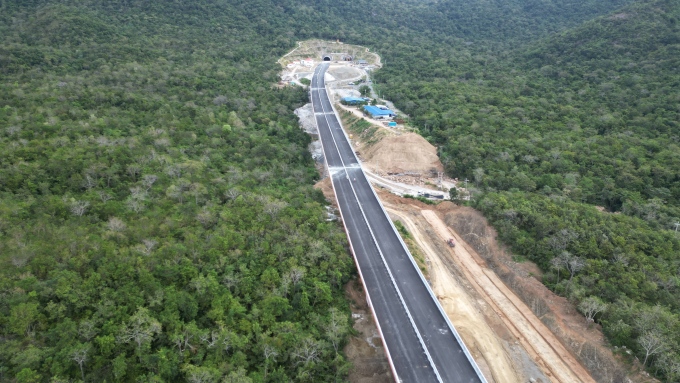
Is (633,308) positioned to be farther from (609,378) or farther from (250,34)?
(250,34)

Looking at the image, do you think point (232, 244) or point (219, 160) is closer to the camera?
point (232, 244)

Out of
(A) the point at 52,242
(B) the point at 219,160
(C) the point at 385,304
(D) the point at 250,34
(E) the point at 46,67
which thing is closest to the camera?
(A) the point at 52,242

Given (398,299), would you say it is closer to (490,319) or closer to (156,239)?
(490,319)

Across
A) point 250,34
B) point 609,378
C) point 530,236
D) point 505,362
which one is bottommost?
point 505,362

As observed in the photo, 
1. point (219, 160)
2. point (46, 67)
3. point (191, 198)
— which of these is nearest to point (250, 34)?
point (46, 67)

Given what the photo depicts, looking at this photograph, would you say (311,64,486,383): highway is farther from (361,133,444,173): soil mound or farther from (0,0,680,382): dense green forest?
(361,133,444,173): soil mound

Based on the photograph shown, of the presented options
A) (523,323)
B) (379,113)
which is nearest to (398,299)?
(523,323)

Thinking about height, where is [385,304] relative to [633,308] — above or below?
below
